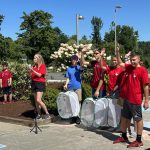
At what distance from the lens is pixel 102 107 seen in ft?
26.7

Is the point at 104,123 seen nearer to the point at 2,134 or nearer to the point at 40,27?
the point at 2,134

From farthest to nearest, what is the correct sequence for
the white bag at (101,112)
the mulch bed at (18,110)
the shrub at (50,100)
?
the mulch bed at (18,110)
the shrub at (50,100)
the white bag at (101,112)

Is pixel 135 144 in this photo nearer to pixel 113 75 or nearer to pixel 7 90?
pixel 113 75

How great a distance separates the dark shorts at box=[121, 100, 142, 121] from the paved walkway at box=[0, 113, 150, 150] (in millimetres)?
541

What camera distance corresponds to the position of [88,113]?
8.52 m

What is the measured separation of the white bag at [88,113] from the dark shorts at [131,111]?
1.34m

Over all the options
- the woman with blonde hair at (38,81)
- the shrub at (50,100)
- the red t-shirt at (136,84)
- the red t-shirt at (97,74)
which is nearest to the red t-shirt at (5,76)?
the shrub at (50,100)

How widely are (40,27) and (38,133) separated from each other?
7152 cm

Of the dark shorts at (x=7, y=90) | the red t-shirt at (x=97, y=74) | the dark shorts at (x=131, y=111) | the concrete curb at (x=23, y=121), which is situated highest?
the red t-shirt at (x=97, y=74)

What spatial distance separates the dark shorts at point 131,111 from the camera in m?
6.88

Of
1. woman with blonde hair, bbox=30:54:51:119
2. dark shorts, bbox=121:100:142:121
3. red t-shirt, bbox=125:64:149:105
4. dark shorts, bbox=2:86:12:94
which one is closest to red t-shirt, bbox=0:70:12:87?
dark shorts, bbox=2:86:12:94

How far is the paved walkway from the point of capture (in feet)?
23.0

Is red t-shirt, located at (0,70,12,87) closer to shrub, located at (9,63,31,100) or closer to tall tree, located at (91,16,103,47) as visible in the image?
shrub, located at (9,63,31,100)

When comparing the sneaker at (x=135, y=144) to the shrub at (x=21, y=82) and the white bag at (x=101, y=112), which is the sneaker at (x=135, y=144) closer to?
the white bag at (x=101, y=112)
